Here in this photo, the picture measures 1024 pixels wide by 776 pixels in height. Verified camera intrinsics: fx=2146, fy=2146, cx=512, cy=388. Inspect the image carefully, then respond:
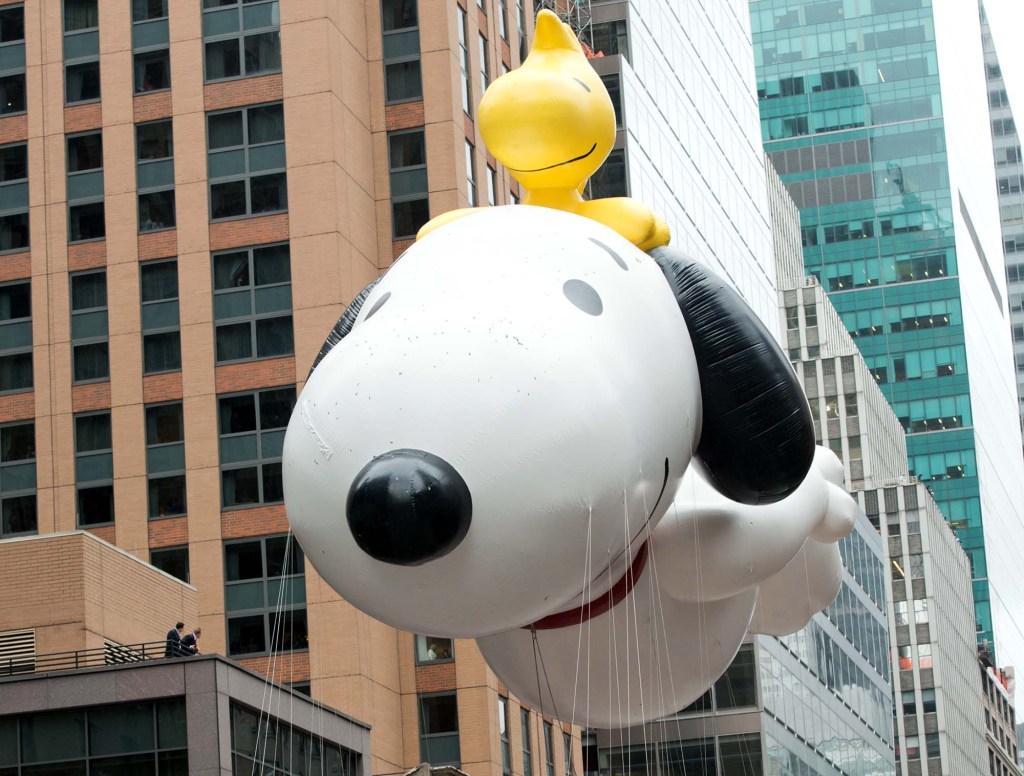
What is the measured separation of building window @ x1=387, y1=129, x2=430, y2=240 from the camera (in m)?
53.1

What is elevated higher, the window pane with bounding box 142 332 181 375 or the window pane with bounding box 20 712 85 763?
the window pane with bounding box 142 332 181 375

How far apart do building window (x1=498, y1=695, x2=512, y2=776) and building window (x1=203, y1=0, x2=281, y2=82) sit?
16183mm

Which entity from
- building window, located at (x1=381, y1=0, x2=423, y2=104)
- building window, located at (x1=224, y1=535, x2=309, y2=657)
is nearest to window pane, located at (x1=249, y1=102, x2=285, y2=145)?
building window, located at (x1=381, y1=0, x2=423, y2=104)

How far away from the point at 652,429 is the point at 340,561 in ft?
5.28

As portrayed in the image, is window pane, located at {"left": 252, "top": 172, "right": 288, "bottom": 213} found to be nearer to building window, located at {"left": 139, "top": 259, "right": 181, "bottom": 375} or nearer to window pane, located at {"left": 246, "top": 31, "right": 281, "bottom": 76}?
building window, located at {"left": 139, "top": 259, "right": 181, "bottom": 375}

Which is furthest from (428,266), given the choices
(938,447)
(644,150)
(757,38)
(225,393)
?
(757,38)

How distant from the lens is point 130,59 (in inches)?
2080

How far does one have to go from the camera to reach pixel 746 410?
35.5 feet

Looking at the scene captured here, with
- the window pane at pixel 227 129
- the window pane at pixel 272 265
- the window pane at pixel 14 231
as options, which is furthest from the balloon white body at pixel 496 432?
the window pane at pixel 14 231

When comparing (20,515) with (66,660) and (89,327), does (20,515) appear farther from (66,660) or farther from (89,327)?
(66,660)

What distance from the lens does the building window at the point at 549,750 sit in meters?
50.7

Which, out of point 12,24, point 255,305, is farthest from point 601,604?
point 12,24

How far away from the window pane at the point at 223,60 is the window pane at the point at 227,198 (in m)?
2.70

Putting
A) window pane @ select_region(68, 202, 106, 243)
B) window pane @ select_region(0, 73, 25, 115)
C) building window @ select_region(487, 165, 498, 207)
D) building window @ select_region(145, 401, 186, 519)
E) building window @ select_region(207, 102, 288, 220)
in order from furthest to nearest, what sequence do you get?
building window @ select_region(487, 165, 498, 207), window pane @ select_region(0, 73, 25, 115), window pane @ select_region(68, 202, 106, 243), building window @ select_region(207, 102, 288, 220), building window @ select_region(145, 401, 186, 519)
